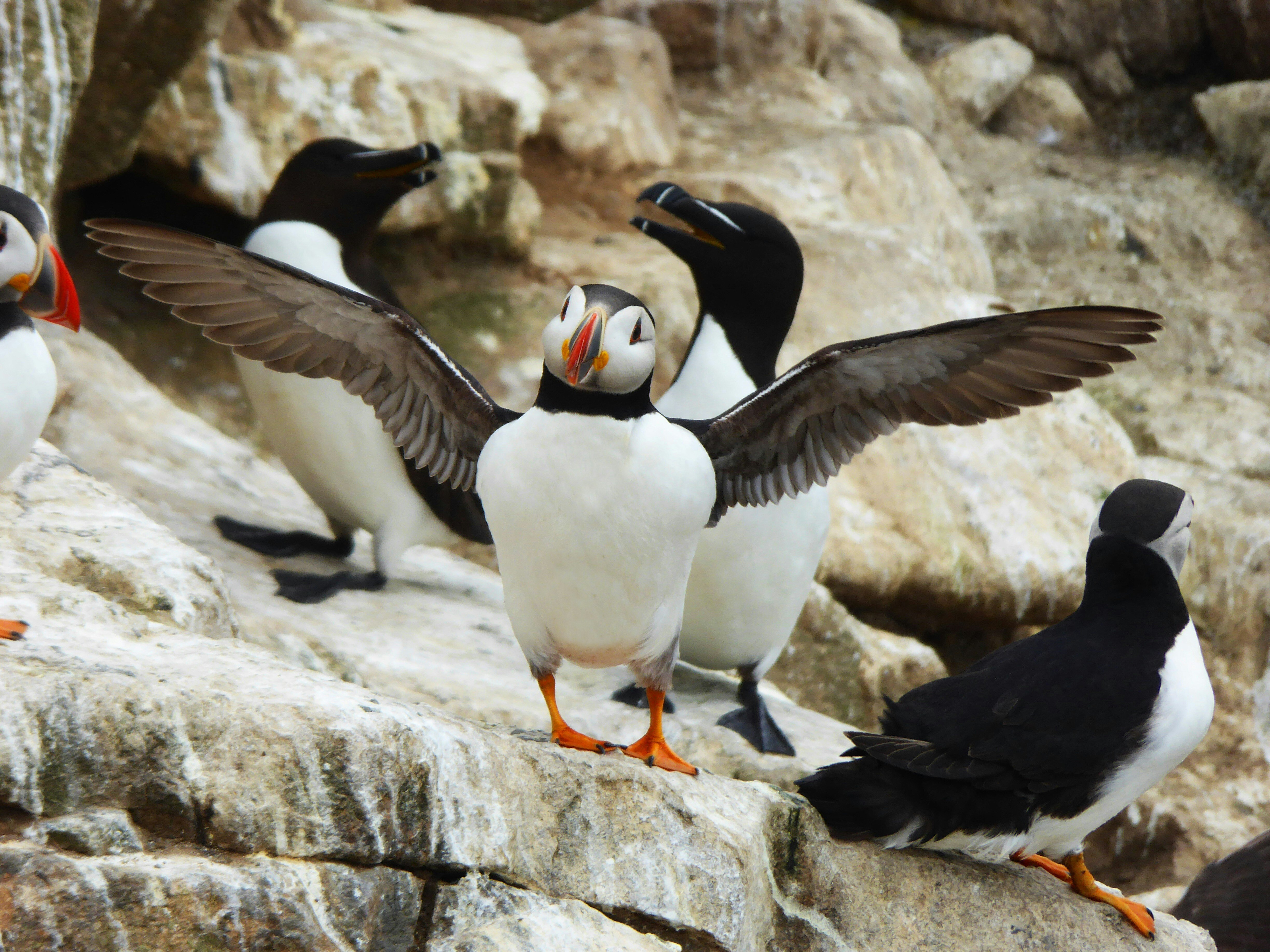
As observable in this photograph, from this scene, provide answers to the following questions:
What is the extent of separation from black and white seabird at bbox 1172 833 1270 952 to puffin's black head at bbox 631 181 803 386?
2176 millimetres

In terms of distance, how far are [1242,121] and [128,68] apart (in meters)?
8.21

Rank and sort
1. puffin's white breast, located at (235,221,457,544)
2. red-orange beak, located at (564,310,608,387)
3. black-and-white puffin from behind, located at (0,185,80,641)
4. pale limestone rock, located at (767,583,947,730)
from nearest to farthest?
1. red-orange beak, located at (564,310,608,387)
2. black-and-white puffin from behind, located at (0,185,80,641)
3. puffin's white breast, located at (235,221,457,544)
4. pale limestone rock, located at (767,583,947,730)

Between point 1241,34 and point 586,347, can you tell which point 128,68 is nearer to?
point 586,347

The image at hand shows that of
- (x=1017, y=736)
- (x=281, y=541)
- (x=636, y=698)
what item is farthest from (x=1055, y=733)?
(x=281, y=541)

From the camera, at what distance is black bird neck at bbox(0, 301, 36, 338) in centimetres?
256

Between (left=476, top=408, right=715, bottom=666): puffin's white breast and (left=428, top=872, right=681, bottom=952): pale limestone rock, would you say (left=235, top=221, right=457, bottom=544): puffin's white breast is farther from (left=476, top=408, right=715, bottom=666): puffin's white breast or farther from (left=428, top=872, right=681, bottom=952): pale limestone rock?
(left=428, top=872, right=681, bottom=952): pale limestone rock

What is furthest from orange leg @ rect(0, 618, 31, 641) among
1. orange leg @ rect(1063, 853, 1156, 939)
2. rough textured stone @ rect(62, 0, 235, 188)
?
rough textured stone @ rect(62, 0, 235, 188)

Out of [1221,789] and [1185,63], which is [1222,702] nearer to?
[1221,789]

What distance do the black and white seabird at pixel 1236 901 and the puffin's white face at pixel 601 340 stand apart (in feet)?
8.50

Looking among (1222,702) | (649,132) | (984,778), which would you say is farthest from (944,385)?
(649,132)

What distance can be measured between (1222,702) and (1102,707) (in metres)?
4.67

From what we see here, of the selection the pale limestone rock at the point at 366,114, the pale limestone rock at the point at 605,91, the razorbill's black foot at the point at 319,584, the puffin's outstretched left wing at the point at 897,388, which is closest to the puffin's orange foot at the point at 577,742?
the puffin's outstretched left wing at the point at 897,388

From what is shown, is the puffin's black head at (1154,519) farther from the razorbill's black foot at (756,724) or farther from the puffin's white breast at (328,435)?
the puffin's white breast at (328,435)

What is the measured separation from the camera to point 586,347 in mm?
2402
